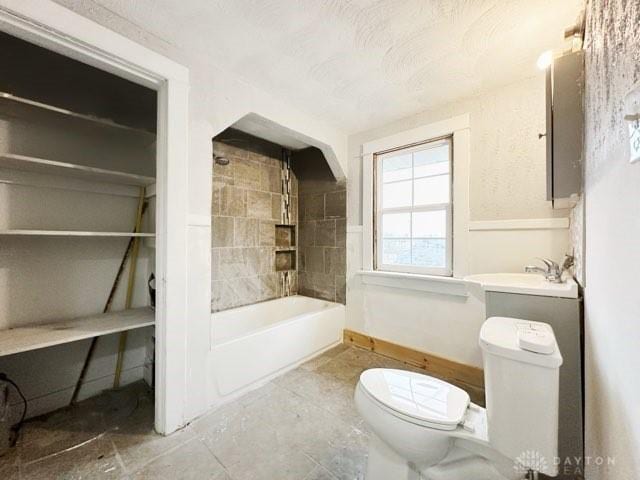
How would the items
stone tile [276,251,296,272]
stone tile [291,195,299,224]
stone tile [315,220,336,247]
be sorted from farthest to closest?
stone tile [291,195,299,224]
stone tile [276,251,296,272]
stone tile [315,220,336,247]

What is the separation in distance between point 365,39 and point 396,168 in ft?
4.08

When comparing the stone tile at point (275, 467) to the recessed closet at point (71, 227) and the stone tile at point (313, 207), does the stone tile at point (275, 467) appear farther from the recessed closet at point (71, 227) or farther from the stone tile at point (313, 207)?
the stone tile at point (313, 207)

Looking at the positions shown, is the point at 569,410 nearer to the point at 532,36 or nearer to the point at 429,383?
the point at 429,383

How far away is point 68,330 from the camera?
1447 mm

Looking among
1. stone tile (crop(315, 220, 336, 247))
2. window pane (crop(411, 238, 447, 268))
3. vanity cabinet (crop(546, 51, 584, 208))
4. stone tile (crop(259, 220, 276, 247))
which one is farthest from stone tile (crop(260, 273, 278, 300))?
vanity cabinet (crop(546, 51, 584, 208))

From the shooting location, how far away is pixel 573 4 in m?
1.21

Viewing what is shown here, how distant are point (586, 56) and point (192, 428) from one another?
2.64 metres

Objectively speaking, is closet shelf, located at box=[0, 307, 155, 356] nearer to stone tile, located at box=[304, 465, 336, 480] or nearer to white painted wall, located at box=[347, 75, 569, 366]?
stone tile, located at box=[304, 465, 336, 480]

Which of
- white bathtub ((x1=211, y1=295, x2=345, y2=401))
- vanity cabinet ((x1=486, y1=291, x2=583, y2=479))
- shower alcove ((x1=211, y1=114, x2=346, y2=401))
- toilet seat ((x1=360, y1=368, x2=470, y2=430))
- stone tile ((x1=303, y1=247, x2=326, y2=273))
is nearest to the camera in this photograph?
toilet seat ((x1=360, y1=368, x2=470, y2=430))

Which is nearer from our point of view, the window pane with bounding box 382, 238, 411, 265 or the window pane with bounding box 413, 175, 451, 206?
the window pane with bounding box 413, 175, 451, 206

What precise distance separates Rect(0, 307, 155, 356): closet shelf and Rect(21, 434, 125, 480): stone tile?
1.78 ft

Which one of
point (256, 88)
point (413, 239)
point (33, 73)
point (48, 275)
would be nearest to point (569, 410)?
point (413, 239)

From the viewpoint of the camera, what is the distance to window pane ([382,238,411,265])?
241cm

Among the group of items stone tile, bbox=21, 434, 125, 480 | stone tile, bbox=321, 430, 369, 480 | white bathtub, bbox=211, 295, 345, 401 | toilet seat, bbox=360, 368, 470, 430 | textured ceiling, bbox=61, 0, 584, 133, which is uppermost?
textured ceiling, bbox=61, 0, 584, 133
